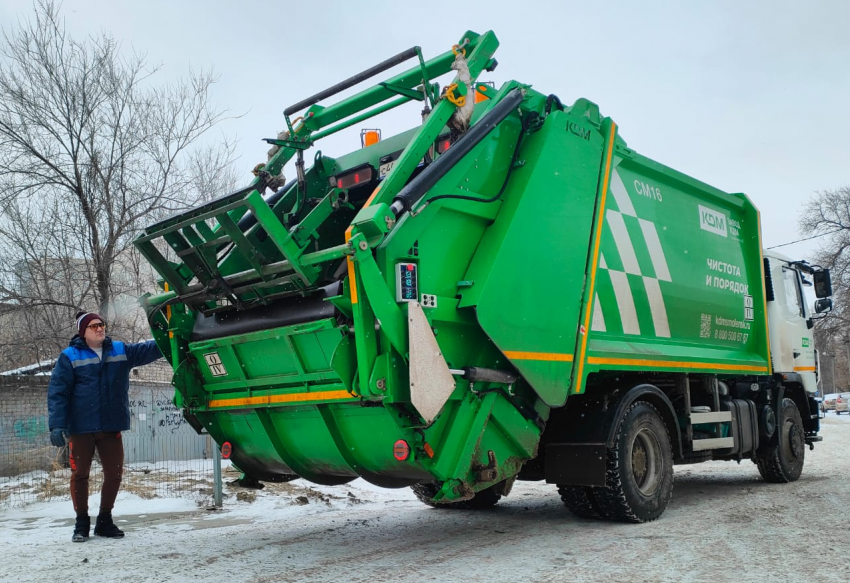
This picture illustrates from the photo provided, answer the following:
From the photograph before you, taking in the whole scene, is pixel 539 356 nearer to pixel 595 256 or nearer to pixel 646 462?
pixel 595 256

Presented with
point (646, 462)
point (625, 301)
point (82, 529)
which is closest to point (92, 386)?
point (82, 529)

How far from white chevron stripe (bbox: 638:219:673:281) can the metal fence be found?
4.06 meters

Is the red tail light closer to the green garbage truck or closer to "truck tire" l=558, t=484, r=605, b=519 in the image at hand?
the green garbage truck

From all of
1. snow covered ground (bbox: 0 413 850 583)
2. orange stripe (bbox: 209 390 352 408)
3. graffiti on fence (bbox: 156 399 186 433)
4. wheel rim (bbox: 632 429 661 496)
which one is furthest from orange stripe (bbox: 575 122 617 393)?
graffiti on fence (bbox: 156 399 186 433)

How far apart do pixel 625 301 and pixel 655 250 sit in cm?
73

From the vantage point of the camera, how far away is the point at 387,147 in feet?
18.0

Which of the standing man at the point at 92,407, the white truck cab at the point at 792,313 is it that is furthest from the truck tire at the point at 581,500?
the white truck cab at the point at 792,313

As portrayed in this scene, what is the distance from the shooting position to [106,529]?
18.1 feet

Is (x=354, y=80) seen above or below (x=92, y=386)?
above

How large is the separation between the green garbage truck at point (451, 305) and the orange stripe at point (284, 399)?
0.01 m

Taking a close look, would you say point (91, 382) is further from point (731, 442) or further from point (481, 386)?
point (731, 442)

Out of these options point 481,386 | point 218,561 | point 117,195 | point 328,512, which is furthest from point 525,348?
point 117,195

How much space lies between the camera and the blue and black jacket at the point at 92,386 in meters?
5.41

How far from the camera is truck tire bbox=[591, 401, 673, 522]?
527 centimetres
